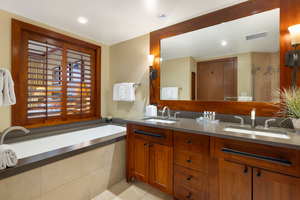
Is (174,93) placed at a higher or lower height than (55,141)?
higher

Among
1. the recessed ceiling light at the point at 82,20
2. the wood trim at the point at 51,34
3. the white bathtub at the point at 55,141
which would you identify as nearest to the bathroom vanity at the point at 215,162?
the white bathtub at the point at 55,141

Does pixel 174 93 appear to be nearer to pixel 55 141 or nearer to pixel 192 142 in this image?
pixel 192 142

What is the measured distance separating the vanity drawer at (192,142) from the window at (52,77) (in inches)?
79.5

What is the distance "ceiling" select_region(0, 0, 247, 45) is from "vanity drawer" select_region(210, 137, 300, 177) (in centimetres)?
163

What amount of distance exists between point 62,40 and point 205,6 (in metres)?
2.30

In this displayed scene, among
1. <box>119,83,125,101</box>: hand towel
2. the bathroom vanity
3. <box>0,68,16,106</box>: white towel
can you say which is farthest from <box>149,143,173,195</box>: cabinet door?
<box>0,68,16,106</box>: white towel

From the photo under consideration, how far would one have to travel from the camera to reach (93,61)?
9.92 ft

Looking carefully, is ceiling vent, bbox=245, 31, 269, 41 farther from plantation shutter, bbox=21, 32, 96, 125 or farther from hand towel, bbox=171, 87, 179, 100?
plantation shutter, bbox=21, 32, 96, 125

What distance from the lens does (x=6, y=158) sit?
1183mm


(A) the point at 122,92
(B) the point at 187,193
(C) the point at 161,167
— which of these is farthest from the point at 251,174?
(A) the point at 122,92

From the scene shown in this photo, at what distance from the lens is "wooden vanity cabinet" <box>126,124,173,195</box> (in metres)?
1.65

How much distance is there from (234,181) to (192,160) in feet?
1.24

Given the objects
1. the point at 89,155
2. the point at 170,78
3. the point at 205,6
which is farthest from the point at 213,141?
the point at 205,6

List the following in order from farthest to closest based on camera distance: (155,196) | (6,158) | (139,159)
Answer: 1. (139,159)
2. (155,196)
3. (6,158)
